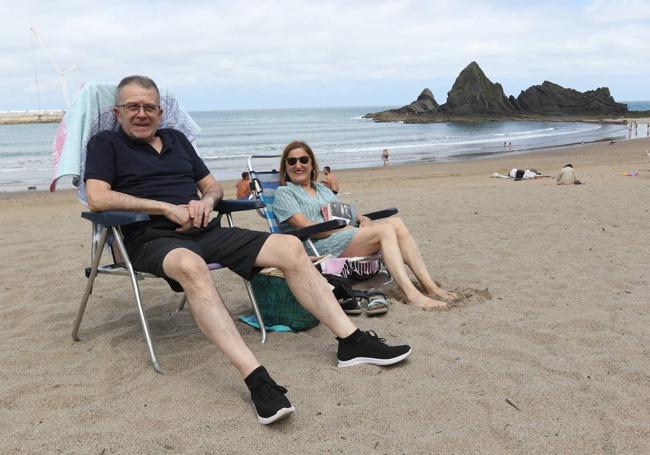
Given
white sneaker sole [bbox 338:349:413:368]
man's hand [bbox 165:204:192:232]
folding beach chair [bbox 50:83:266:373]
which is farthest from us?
folding beach chair [bbox 50:83:266:373]

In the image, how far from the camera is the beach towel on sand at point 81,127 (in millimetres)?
3176

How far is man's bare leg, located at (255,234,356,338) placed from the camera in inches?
107

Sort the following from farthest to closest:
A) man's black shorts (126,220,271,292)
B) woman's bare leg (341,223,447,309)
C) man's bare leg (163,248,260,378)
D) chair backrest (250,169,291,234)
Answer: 1. chair backrest (250,169,291,234)
2. woman's bare leg (341,223,447,309)
3. man's black shorts (126,220,271,292)
4. man's bare leg (163,248,260,378)

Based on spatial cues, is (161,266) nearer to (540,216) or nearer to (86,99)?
(86,99)

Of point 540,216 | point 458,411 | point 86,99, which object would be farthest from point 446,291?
point 540,216

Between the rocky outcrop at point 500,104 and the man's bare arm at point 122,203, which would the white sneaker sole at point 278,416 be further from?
the rocky outcrop at point 500,104

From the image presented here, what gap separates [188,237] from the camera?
299 cm

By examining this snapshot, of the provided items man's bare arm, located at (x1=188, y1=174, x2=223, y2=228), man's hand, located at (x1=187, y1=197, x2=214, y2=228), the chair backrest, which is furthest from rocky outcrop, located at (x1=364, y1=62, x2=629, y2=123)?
man's hand, located at (x1=187, y1=197, x2=214, y2=228)

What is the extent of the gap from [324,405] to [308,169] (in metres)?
2.01

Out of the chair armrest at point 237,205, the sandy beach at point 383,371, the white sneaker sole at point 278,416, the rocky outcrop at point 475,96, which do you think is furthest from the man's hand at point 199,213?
the rocky outcrop at point 475,96

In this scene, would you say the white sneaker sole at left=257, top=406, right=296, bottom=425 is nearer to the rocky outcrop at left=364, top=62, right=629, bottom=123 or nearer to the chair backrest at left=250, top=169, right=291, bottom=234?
the chair backrest at left=250, top=169, right=291, bottom=234

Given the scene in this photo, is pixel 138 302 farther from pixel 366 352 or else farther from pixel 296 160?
pixel 296 160

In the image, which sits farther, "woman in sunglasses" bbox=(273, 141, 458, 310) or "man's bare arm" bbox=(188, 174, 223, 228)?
"woman in sunglasses" bbox=(273, 141, 458, 310)

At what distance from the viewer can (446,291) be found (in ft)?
→ 12.6
